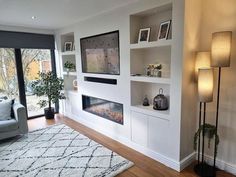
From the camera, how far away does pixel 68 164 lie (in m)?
2.62

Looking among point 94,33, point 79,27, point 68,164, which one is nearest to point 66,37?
point 79,27

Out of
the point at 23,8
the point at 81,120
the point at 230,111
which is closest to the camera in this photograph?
the point at 230,111

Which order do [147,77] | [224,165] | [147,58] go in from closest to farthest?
[224,165]
[147,77]
[147,58]

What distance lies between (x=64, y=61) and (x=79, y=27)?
1243 millimetres

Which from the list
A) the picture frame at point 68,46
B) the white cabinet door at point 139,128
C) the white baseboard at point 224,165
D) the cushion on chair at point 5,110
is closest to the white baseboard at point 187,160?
the white baseboard at point 224,165

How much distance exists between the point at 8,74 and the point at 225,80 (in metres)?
4.53

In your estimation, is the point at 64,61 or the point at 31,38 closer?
the point at 31,38

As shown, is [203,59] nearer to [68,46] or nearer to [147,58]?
[147,58]

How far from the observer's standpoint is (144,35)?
110 inches

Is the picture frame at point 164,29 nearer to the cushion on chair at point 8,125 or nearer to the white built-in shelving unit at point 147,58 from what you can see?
the white built-in shelving unit at point 147,58

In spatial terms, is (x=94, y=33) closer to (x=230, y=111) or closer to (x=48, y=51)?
(x=48, y=51)

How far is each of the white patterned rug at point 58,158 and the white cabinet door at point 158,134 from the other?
1.48 ft

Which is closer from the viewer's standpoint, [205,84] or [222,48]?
[222,48]

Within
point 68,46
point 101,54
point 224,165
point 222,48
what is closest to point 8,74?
point 68,46
